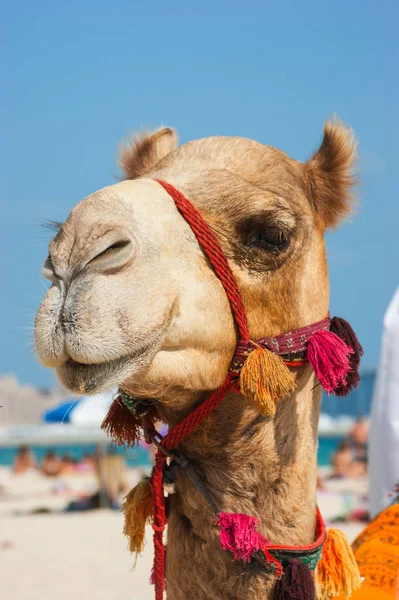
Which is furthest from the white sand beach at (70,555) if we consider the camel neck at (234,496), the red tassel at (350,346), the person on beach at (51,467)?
the red tassel at (350,346)

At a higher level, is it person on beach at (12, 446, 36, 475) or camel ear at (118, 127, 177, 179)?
camel ear at (118, 127, 177, 179)

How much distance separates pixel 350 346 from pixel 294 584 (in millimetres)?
785

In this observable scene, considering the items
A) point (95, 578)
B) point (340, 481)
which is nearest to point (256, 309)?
point (95, 578)

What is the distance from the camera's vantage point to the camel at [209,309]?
2.20 metres

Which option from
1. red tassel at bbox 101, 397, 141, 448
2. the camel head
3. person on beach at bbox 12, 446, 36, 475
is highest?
the camel head

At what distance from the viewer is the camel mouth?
7.23 ft

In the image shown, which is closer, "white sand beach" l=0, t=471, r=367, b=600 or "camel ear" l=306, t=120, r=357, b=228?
"camel ear" l=306, t=120, r=357, b=228

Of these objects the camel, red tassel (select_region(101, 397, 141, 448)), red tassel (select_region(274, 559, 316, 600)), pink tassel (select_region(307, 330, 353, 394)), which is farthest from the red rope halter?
red tassel (select_region(274, 559, 316, 600))

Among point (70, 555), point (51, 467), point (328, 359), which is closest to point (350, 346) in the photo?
point (328, 359)

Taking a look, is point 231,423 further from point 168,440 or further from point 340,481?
point 340,481

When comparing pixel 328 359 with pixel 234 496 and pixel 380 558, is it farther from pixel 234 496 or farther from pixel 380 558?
pixel 380 558

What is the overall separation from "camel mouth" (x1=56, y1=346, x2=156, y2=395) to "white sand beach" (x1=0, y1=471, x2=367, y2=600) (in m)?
4.85

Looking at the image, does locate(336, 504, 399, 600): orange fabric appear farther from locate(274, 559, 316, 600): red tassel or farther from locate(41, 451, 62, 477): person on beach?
locate(41, 451, 62, 477): person on beach

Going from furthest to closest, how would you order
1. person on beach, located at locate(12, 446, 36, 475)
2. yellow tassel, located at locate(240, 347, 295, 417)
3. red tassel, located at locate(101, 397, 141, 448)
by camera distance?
person on beach, located at locate(12, 446, 36, 475), red tassel, located at locate(101, 397, 141, 448), yellow tassel, located at locate(240, 347, 295, 417)
